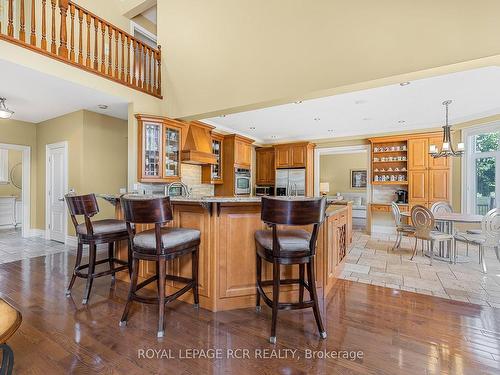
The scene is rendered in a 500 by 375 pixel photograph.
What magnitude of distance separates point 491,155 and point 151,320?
6.68 metres

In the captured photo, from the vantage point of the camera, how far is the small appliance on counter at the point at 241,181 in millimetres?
6511

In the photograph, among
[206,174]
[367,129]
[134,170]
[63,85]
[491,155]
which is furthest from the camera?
[367,129]

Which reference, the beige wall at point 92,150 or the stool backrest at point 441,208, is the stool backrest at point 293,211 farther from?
the stool backrest at point 441,208

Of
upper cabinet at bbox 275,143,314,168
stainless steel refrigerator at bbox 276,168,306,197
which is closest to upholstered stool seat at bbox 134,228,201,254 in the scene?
stainless steel refrigerator at bbox 276,168,306,197

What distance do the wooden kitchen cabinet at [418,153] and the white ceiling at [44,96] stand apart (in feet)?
20.6

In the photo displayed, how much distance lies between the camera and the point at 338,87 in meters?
2.93

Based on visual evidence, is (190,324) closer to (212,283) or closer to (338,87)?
(212,283)

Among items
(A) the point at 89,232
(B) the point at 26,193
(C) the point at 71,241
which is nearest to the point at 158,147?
(A) the point at 89,232

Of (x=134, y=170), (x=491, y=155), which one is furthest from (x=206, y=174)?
(x=491, y=155)

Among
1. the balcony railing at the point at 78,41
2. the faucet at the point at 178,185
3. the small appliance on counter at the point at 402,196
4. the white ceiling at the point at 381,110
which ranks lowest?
the small appliance on counter at the point at 402,196

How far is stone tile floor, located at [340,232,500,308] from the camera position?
9.05ft

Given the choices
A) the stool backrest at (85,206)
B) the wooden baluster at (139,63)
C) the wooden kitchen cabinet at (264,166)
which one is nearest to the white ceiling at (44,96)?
the wooden baluster at (139,63)

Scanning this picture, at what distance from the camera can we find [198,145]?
4961 millimetres

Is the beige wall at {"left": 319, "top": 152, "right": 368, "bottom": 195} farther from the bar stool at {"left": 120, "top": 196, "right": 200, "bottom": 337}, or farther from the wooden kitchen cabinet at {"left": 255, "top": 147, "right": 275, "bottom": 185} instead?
the bar stool at {"left": 120, "top": 196, "right": 200, "bottom": 337}
